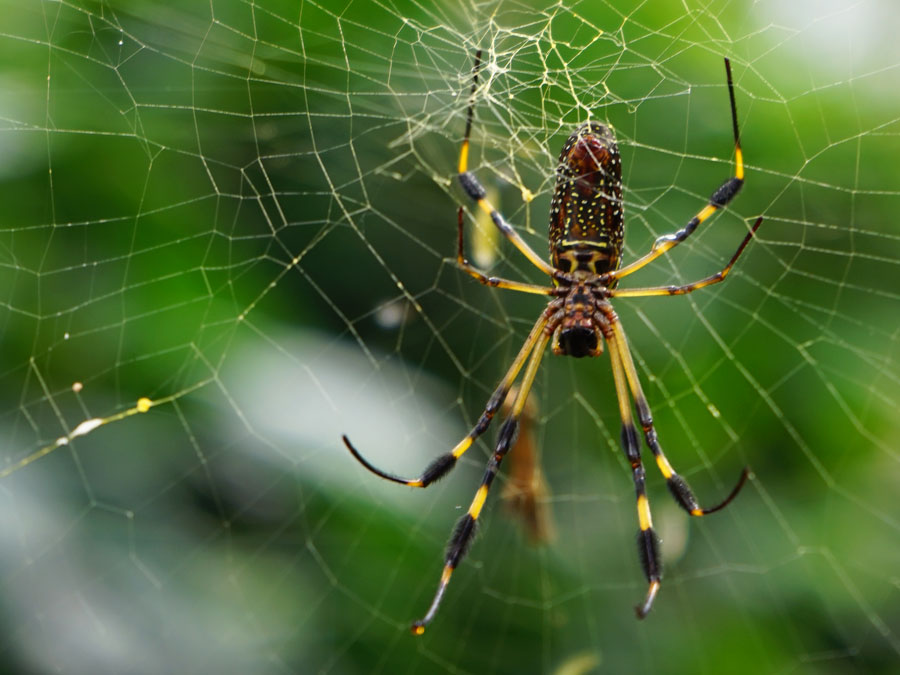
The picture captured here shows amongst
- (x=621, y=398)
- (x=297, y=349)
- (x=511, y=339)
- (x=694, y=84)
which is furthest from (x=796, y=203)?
(x=297, y=349)

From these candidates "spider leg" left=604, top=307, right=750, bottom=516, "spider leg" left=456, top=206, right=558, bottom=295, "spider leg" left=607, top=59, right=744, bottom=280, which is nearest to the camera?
"spider leg" left=607, top=59, right=744, bottom=280

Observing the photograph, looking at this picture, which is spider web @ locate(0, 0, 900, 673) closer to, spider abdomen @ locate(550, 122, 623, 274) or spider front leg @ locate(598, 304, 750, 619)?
spider front leg @ locate(598, 304, 750, 619)

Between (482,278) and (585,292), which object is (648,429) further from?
(482,278)

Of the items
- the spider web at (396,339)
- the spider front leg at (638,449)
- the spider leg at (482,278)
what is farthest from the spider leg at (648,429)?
the spider leg at (482,278)

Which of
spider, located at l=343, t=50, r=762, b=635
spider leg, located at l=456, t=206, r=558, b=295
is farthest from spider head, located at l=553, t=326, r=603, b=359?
spider leg, located at l=456, t=206, r=558, b=295

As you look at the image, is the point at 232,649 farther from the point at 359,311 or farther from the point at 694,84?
the point at 694,84

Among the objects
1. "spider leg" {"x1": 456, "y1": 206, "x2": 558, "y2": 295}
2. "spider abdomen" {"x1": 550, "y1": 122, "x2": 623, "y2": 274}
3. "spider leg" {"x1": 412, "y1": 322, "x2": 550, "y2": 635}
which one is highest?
"spider abdomen" {"x1": 550, "y1": 122, "x2": 623, "y2": 274}
